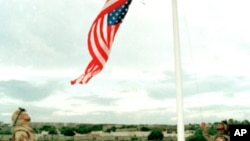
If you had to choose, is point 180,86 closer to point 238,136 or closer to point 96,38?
point 96,38

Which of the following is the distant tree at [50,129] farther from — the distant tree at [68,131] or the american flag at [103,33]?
the american flag at [103,33]

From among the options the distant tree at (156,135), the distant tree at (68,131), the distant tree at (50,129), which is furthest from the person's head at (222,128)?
the distant tree at (50,129)

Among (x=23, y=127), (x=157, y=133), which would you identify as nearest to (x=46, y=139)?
(x=157, y=133)

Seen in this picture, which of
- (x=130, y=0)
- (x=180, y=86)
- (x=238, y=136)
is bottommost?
(x=238, y=136)

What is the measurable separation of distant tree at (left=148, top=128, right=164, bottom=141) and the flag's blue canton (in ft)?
77.5

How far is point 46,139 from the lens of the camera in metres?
33.6

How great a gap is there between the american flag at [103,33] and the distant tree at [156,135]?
77.6 ft

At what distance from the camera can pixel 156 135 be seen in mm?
35750

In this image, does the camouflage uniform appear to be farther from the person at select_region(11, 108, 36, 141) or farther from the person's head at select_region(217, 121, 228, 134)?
the person's head at select_region(217, 121, 228, 134)

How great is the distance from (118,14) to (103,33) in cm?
62

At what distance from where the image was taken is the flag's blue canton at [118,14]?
12266mm

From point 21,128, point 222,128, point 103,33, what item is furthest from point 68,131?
point 103,33

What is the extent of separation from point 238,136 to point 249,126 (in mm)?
495

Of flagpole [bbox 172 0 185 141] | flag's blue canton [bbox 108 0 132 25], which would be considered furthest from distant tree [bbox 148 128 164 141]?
flag's blue canton [bbox 108 0 132 25]
